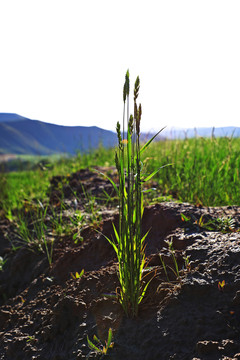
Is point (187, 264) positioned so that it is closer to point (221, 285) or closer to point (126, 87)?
point (221, 285)

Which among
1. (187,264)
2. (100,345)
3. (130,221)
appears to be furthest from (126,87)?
(100,345)

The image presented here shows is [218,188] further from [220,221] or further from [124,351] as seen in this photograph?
[124,351]

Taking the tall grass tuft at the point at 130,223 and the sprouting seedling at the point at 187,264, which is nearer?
the tall grass tuft at the point at 130,223

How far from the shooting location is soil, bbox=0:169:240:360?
1448 millimetres

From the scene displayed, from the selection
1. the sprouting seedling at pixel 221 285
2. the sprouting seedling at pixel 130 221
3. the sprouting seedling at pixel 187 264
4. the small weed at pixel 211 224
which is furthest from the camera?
the small weed at pixel 211 224

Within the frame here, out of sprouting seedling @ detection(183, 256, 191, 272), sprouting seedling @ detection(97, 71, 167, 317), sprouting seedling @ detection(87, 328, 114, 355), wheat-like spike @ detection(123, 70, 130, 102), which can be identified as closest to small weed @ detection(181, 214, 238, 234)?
sprouting seedling @ detection(183, 256, 191, 272)

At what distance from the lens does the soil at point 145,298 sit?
4.75ft

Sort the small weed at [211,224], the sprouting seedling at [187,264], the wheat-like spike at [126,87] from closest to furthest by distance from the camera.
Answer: the wheat-like spike at [126,87] → the sprouting seedling at [187,264] → the small weed at [211,224]

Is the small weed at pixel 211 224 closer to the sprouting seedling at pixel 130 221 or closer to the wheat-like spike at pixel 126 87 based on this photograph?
the sprouting seedling at pixel 130 221

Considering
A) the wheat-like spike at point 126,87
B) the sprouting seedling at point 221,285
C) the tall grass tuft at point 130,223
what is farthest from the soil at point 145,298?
the wheat-like spike at point 126,87

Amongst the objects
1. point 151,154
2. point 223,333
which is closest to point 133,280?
point 223,333

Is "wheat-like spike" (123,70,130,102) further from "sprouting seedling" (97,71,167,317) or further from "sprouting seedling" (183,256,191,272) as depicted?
"sprouting seedling" (183,256,191,272)

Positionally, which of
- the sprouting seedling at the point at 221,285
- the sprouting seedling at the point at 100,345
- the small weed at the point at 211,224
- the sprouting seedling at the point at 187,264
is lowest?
the sprouting seedling at the point at 100,345

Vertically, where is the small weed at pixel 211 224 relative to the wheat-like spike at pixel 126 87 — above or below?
below
